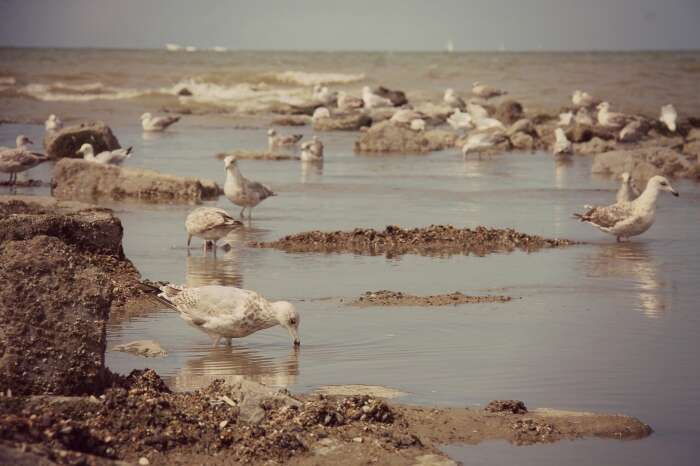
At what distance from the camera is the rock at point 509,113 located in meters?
42.0

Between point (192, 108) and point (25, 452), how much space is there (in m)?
48.1

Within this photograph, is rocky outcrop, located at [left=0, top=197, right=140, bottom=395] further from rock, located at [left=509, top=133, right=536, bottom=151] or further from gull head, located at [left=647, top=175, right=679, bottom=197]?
rock, located at [left=509, top=133, right=536, bottom=151]

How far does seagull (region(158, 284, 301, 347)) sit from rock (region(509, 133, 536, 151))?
24119 millimetres

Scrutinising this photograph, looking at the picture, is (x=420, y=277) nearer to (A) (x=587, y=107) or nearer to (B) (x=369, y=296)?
(B) (x=369, y=296)

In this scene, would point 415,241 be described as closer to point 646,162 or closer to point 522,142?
point 646,162

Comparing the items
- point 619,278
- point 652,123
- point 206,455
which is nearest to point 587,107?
point 652,123

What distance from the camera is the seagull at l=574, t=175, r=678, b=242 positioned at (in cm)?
1587

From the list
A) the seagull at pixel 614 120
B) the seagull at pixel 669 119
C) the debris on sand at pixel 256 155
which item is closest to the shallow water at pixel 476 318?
the debris on sand at pixel 256 155

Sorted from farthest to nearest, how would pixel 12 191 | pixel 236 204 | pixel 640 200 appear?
pixel 12 191
pixel 236 204
pixel 640 200

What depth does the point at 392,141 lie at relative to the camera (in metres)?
31.3

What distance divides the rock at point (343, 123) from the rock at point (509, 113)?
173 inches

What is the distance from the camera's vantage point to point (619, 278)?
13.0 m

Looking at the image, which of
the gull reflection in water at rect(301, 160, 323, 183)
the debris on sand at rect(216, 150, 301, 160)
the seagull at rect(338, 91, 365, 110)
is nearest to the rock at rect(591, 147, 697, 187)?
the gull reflection in water at rect(301, 160, 323, 183)

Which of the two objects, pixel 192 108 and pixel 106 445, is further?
pixel 192 108
